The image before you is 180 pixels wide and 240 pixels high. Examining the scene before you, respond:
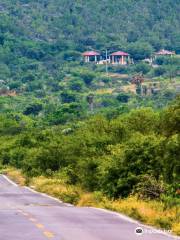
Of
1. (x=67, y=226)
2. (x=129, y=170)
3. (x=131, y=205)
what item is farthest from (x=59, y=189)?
(x=67, y=226)

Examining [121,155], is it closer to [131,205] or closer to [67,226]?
[131,205]

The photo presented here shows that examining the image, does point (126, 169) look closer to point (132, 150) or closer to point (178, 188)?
point (132, 150)

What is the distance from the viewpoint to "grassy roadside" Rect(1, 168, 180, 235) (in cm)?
2219

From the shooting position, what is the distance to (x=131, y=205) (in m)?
26.9

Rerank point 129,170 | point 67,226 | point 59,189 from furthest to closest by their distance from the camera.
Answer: point 59,189 → point 129,170 → point 67,226

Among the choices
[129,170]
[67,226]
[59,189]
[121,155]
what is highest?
[67,226]

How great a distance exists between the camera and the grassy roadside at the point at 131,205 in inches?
874

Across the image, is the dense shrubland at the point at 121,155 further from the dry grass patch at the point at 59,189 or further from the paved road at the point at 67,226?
the paved road at the point at 67,226

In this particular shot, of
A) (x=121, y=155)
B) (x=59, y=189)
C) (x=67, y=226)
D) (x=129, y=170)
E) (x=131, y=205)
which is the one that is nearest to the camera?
(x=67, y=226)

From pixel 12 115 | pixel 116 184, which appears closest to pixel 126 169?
pixel 116 184

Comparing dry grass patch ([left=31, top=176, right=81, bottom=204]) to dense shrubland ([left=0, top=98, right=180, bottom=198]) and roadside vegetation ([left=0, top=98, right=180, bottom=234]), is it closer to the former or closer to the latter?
roadside vegetation ([left=0, top=98, right=180, bottom=234])

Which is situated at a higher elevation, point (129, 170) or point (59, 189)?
point (129, 170)

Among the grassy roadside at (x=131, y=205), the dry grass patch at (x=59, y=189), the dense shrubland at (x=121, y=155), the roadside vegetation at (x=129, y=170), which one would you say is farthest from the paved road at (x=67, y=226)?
the dry grass patch at (x=59, y=189)

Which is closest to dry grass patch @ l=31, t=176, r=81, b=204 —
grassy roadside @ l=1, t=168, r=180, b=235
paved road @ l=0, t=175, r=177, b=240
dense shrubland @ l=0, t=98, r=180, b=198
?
grassy roadside @ l=1, t=168, r=180, b=235
